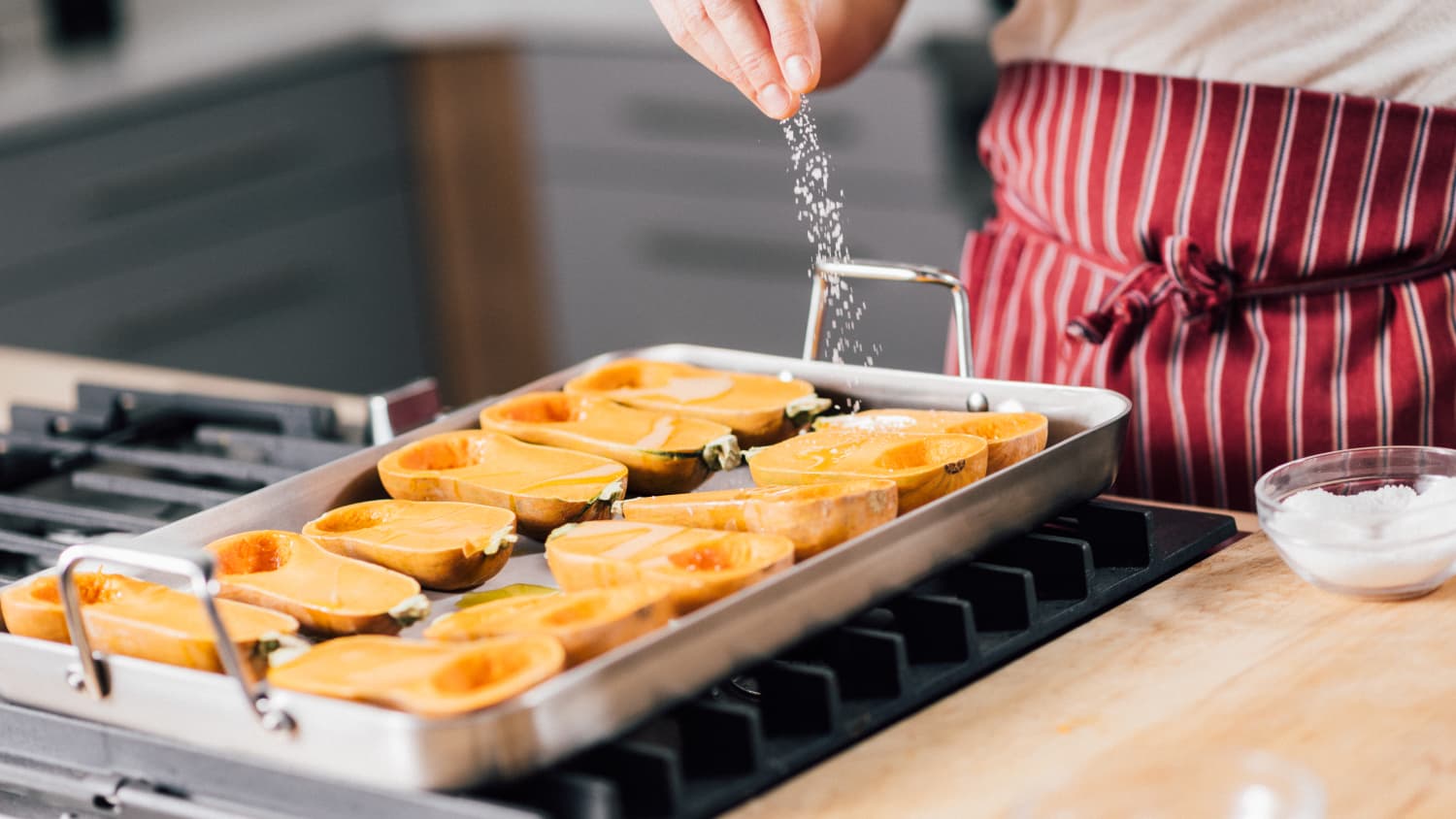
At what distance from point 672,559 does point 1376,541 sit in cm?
37

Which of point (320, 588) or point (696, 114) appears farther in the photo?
point (696, 114)

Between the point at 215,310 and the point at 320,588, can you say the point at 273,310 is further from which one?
the point at 320,588

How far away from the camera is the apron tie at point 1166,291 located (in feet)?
4.21

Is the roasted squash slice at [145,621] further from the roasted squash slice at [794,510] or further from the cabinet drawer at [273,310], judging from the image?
the cabinet drawer at [273,310]

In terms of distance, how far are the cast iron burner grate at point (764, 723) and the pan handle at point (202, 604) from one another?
31 mm

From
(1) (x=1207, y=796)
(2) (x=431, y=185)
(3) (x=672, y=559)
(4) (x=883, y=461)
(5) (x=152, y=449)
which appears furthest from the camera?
(2) (x=431, y=185)

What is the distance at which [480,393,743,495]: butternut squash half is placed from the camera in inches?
41.3

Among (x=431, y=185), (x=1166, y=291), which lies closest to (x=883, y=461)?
(x=1166, y=291)

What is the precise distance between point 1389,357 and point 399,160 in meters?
2.77

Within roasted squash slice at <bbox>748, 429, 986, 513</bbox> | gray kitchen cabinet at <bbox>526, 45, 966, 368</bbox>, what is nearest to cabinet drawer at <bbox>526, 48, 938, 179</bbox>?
gray kitchen cabinet at <bbox>526, 45, 966, 368</bbox>

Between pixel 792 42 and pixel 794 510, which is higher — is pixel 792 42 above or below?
above

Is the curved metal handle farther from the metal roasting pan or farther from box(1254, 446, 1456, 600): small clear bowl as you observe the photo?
box(1254, 446, 1456, 600): small clear bowl

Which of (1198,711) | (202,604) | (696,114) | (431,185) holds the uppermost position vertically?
(696,114)

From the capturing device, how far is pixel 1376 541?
2.85 ft
